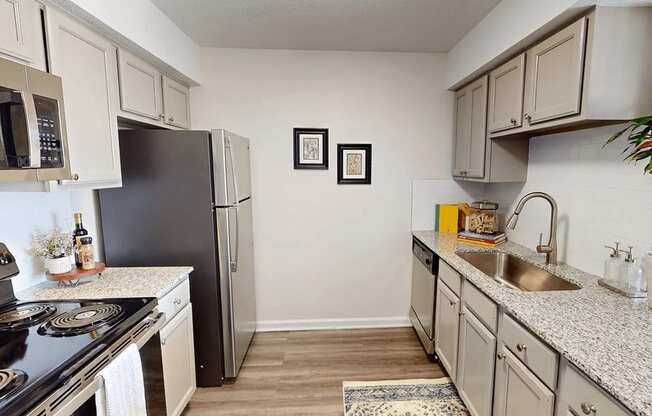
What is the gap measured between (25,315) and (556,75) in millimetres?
2684

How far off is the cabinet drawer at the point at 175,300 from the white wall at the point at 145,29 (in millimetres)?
1408

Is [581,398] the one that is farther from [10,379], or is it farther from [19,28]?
[19,28]

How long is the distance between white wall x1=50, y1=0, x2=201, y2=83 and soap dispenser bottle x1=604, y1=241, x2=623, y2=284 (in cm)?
268

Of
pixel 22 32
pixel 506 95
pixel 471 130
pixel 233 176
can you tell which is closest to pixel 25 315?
pixel 22 32

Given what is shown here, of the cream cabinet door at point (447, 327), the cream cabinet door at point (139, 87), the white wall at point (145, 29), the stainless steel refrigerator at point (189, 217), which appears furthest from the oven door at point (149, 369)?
the cream cabinet door at point (447, 327)

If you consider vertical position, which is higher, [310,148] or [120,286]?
[310,148]

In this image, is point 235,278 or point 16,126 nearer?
point 16,126

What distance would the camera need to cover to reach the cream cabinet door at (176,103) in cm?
237

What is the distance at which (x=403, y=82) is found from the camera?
290 cm

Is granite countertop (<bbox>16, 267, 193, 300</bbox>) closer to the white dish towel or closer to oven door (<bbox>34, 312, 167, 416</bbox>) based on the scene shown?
oven door (<bbox>34, 312, 167, 416</bbox>)

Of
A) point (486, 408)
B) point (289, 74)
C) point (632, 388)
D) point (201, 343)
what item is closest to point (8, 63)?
point (201, 343)

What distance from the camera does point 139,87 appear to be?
2.00 meters

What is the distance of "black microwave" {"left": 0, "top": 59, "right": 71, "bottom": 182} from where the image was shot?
1.10m

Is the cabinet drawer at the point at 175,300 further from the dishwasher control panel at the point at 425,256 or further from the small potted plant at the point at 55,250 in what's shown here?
the dishwasher control panel at the point at 425,256
